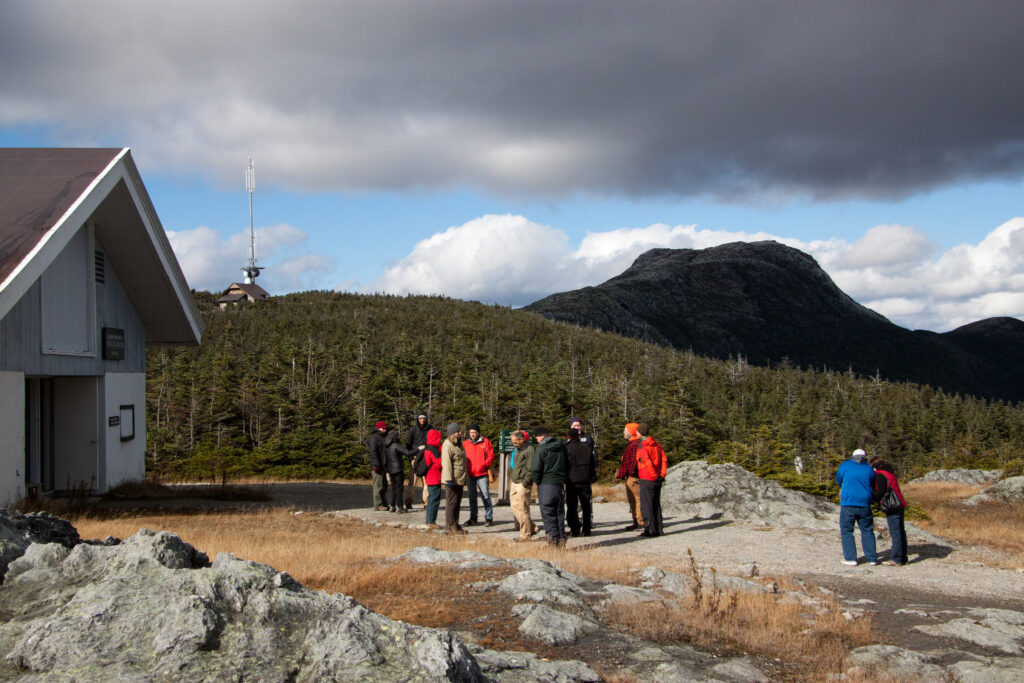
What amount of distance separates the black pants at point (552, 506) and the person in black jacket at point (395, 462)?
438 centimetres

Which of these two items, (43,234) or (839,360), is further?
(839,360)

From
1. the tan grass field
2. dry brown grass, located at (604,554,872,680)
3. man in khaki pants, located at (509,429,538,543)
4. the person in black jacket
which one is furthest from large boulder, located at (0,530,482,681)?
the person in black jacket

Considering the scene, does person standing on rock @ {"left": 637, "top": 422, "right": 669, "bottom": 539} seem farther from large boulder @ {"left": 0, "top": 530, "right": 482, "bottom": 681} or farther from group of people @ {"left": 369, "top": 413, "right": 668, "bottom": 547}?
large boulder @ {"left": 0, "top": 530, "right": 482, "bottom": 681}

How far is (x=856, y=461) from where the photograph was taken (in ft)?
38.0

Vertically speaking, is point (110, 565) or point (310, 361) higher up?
point (310, 361)

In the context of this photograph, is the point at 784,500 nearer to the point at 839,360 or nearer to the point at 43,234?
the point at 43,234

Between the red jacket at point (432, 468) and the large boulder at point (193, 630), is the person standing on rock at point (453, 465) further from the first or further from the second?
the large boulder at point (193, 630)

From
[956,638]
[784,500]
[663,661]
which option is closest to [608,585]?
[663,661]

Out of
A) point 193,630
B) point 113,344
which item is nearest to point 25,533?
point 193,630

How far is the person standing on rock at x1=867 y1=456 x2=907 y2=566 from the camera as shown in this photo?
11.4m

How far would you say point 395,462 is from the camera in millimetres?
15969

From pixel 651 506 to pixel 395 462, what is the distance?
5.52m

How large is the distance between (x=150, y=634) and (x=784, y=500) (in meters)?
14.6

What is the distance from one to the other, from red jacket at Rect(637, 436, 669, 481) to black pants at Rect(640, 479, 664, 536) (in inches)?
11.7
